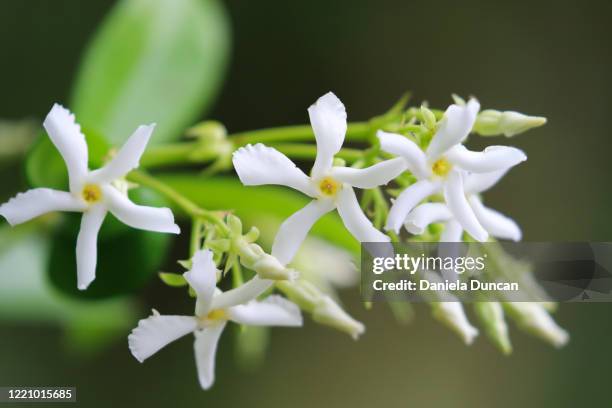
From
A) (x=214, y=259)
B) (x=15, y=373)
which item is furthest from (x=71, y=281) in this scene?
(x=15, y=373)

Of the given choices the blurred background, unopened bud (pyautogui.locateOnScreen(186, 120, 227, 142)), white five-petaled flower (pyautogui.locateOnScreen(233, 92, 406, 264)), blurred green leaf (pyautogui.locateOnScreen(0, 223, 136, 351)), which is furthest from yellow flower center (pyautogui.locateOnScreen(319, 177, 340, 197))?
the blurred background

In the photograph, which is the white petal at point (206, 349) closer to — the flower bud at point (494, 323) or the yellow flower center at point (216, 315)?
the yellow flower center at point (216, 315)

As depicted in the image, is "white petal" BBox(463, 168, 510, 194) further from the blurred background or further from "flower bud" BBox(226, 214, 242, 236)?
the blurred background

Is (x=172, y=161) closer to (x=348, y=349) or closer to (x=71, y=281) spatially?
(x=71, y=281)

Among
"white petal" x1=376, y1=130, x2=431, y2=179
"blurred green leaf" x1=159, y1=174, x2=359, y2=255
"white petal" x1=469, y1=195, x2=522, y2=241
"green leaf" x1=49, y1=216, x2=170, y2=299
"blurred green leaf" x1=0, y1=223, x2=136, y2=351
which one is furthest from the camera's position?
"blurred green leaf" x1=0, y1=223, x2=136, y2=351

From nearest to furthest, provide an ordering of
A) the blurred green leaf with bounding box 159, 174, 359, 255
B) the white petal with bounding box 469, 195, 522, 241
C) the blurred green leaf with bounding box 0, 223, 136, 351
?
the white petal with bounding box 469, 195, 522, 241
the blurred green leaf with bounding box 159, 174, 359, 255
the blurred green leaf with bounding box 0, 223, 136, 351
